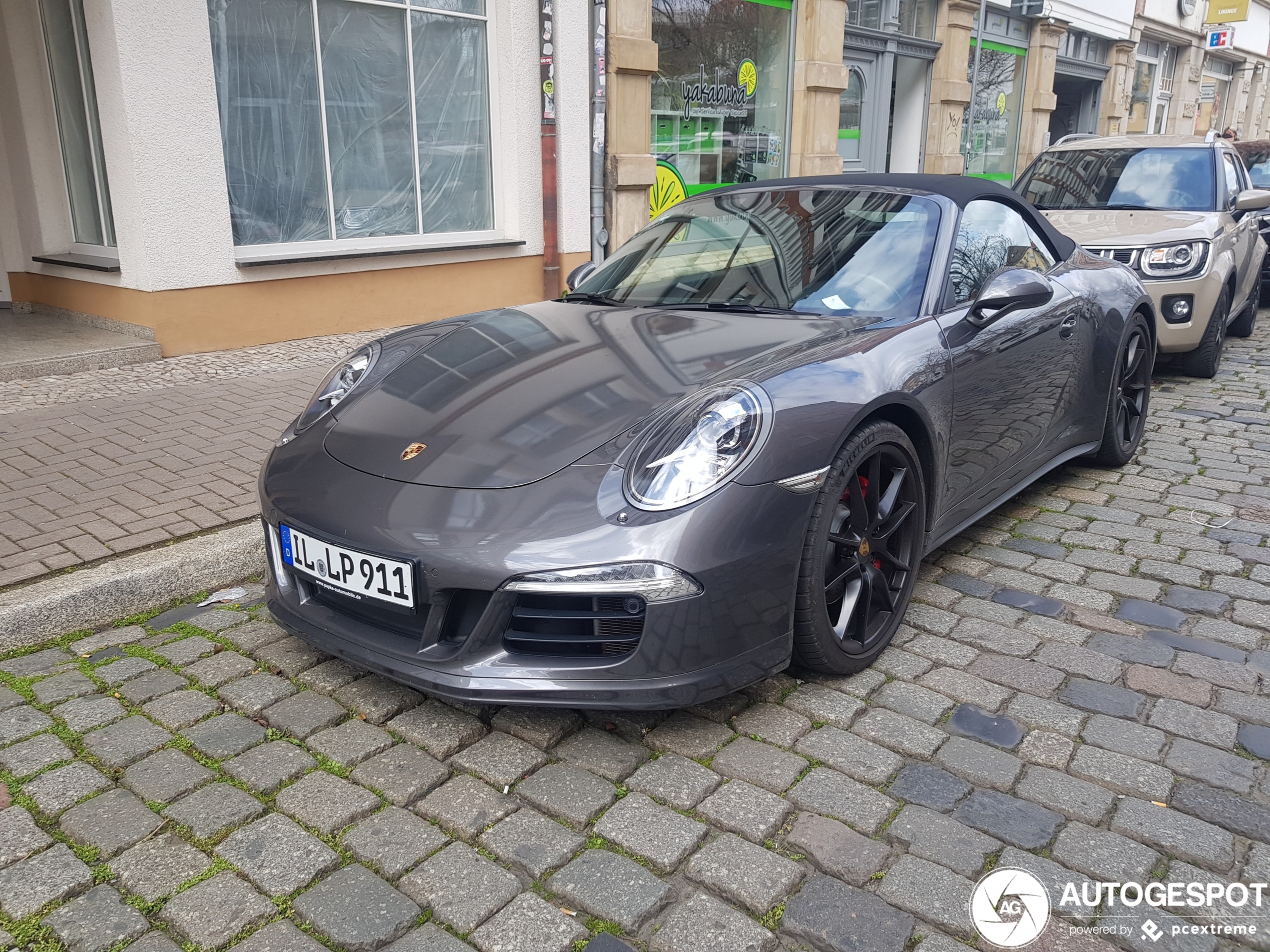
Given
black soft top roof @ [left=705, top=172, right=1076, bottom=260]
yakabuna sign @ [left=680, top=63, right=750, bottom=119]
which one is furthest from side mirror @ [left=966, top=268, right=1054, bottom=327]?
yakabuna sign @ [left=680, top=63, right=750, bottom=119]

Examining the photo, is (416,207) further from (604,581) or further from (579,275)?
(604,581)

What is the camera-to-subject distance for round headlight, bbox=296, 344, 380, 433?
3.21 metres

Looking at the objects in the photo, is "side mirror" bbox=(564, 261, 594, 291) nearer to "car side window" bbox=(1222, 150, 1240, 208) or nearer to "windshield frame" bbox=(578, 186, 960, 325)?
"windshield frame" bbox=(578, 186, 960, 325)

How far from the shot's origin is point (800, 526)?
256 centimetres

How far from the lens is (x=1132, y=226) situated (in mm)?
6922

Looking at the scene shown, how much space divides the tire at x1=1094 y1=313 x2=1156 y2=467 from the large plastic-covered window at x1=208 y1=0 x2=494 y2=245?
5.80m

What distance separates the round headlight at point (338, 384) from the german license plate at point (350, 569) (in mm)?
553

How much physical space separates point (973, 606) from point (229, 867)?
2.46 metres

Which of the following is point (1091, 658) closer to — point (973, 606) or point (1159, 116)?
point (973, 606)

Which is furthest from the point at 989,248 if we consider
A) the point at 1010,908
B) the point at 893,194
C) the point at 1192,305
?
the point at 1192,305

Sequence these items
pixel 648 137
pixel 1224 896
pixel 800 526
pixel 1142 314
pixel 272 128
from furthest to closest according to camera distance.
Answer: pixel 648 137 → pixel 272 128 → pixel 1142 314 → pixel 800 526 → pixel 1224 896

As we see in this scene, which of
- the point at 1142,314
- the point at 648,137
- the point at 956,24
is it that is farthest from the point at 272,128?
the point at 956,24

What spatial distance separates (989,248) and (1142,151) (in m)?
5.00

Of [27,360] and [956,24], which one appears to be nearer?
[27,360]
